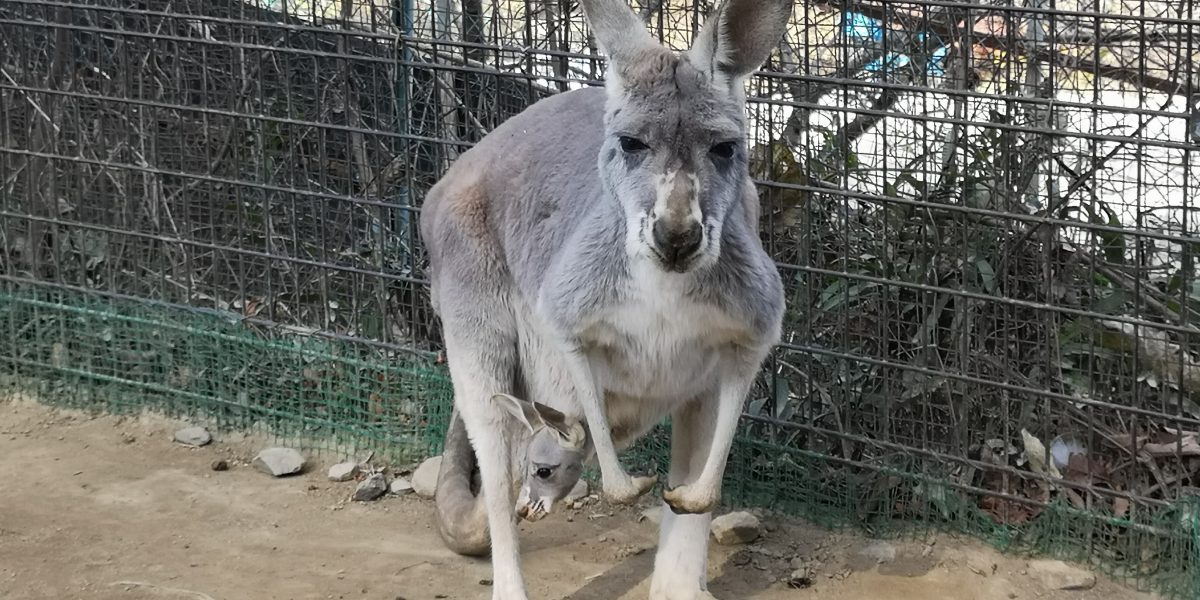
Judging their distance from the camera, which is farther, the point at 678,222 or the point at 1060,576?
the point at 1060,576

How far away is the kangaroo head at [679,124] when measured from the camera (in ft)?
11.6

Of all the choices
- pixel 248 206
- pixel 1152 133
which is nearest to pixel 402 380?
pixel 248 206

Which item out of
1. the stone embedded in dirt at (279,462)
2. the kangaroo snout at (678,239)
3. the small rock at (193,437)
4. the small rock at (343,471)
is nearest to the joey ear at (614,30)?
the kangaroo snout at (678,239)

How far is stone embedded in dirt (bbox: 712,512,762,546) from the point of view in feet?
16.4

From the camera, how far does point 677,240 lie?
3510mm

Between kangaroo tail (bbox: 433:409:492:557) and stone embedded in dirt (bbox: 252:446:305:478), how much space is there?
0.69 m

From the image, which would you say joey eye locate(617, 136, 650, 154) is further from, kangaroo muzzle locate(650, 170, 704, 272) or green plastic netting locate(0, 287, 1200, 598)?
green plastic netting locate(0, 287, 1200, 598)

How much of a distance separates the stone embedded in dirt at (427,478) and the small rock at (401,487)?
0.07ft

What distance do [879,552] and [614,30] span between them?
1.99 meters

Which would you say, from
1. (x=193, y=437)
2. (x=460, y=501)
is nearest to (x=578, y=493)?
(x=460, y=501)

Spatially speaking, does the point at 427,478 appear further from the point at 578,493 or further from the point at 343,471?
the point at 578,493

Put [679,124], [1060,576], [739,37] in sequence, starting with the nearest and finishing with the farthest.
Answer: [679,124] → [739,37] → [1060,576]

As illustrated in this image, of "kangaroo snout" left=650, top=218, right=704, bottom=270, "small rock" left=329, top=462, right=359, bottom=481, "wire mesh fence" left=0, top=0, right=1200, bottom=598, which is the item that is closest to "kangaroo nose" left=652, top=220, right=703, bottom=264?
"kangaroo snout" left=650, top=218, right=704, bottom=270

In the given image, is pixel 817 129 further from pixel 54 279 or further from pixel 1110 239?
pixel 54 279
